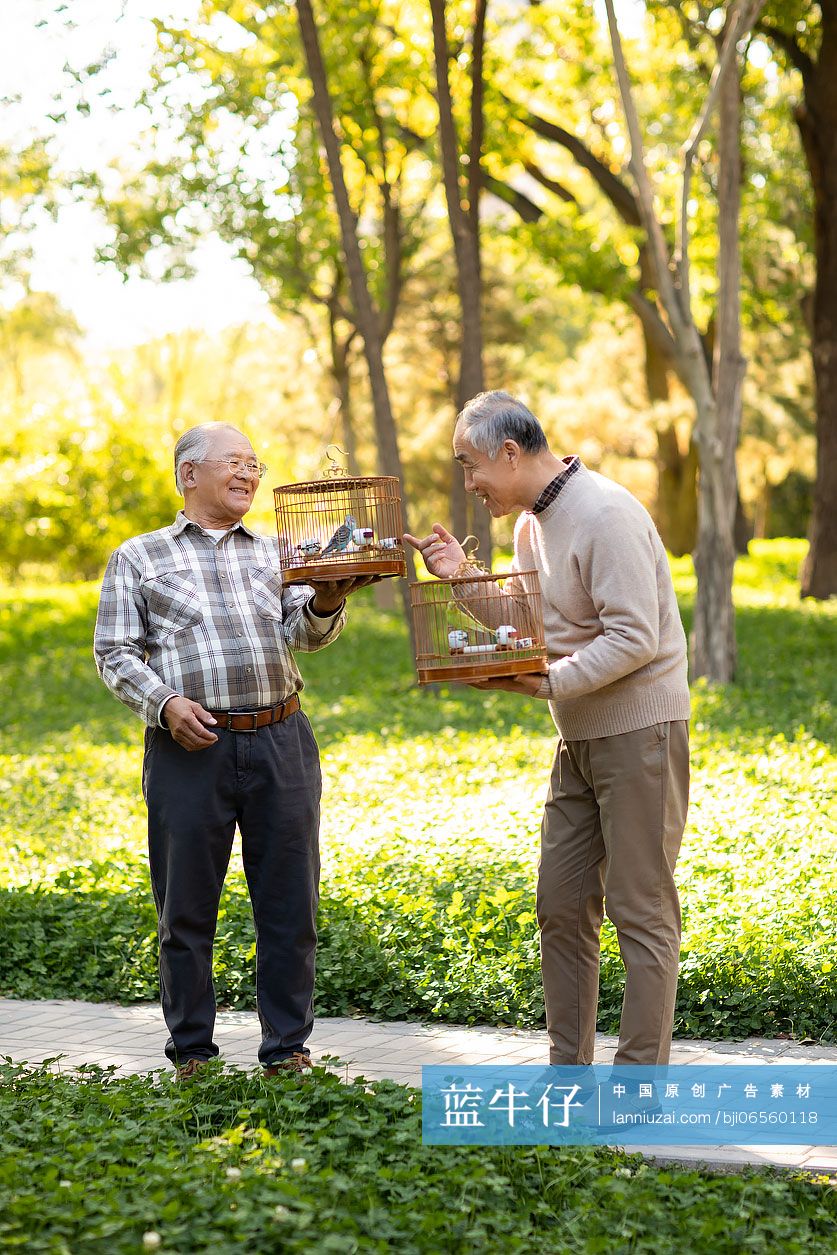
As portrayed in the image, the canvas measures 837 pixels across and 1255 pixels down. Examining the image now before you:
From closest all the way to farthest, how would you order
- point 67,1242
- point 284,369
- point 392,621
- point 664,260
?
point 67,1242 → point 664,260 → point 392,621 → point 284,369

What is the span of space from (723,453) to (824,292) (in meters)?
7.39

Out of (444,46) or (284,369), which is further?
(284,369)

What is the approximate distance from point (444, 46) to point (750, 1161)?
13.8 m

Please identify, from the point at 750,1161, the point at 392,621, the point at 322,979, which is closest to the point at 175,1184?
the point at 750,1161

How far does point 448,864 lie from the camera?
7.80 meters

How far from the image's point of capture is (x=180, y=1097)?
4652mm

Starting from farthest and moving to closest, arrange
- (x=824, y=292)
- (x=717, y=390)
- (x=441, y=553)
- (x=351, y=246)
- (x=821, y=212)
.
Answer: (x=824, y=292) → (x=821, y=212) → (x=717, y=390) → (x=351, y=246) → (x=441, y=553)

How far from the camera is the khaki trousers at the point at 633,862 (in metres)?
4.43

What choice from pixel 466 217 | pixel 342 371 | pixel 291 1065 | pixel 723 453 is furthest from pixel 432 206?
pixel 291 1065

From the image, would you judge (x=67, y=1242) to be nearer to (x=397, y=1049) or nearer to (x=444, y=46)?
(x=397, y=1049)

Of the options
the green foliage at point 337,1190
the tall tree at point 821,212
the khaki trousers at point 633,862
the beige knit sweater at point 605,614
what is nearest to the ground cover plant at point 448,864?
the khaki trousers at point 633,862

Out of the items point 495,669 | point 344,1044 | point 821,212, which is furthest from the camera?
point 821,212

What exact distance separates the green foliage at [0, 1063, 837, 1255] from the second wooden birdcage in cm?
136

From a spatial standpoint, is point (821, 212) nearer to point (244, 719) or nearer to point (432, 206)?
point (432, 206)
